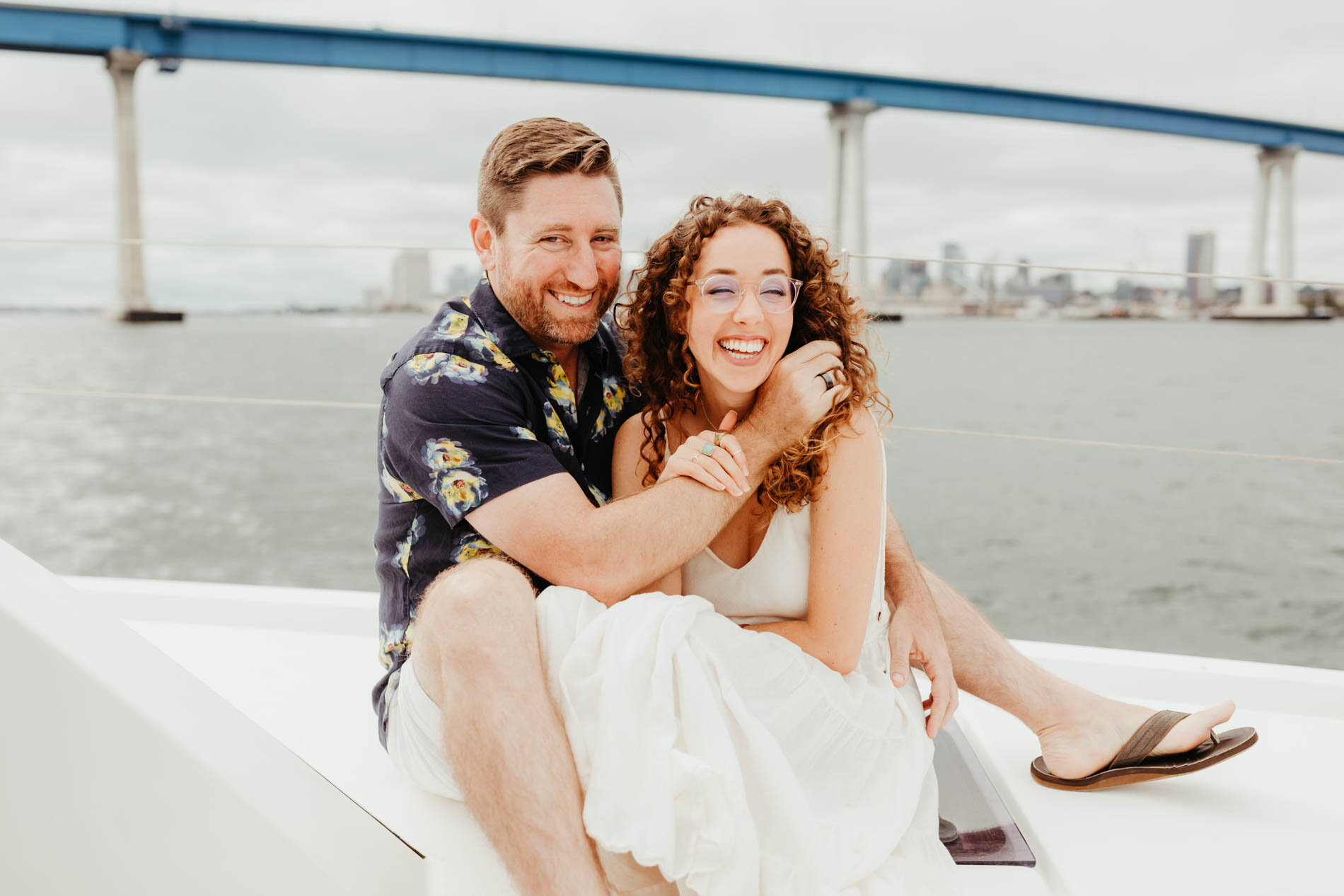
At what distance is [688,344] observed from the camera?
1293 millimetres

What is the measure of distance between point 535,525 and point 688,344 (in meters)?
0.38

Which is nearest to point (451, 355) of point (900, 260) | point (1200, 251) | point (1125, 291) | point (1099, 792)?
point (1099, 792)

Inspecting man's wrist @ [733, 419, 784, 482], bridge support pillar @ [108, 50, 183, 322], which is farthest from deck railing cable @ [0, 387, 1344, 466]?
bridge support pillar @ [108, 50, 183, 322]

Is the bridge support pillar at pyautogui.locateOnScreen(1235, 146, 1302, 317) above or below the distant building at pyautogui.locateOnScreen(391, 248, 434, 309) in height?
above

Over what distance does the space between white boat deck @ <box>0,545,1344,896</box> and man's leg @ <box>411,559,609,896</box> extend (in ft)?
0.40

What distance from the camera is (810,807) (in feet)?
3.30

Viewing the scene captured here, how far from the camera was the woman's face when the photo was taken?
1200 mm

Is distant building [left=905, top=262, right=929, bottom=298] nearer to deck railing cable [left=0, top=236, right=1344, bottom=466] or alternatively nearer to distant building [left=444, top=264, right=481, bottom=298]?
deck railing cable [left=0, top=236, right=1344, bottom=466]

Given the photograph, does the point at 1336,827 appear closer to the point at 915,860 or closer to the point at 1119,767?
the point at 1119,767

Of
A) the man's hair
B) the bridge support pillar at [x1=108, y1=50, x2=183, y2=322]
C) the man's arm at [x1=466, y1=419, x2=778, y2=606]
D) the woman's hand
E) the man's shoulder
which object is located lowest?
the man's arm at [x1=466, y1=419, x2=778, y2=606]

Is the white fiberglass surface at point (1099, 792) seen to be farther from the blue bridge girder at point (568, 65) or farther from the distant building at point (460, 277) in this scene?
the blue bridge girder at point (568, 65)

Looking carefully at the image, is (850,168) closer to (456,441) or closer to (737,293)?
(737,293)

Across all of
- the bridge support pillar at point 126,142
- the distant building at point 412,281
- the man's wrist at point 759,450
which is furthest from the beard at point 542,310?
the bridge support pillar at point 126,142

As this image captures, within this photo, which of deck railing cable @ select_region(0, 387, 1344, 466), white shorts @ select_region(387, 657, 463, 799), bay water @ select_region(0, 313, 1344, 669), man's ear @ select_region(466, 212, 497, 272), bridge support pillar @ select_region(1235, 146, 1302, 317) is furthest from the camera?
bridge support pillar @ select_region(1235, 146, 1302, 317)
